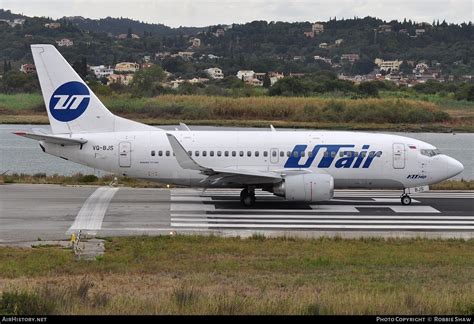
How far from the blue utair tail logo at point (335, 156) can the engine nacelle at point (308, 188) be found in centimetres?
162

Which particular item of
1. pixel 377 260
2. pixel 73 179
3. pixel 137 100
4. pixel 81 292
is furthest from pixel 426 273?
pixel 137 100

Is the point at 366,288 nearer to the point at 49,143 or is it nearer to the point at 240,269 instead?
the point at 240,269

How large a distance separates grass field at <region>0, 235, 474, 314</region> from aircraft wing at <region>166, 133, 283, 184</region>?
6981 millimetres

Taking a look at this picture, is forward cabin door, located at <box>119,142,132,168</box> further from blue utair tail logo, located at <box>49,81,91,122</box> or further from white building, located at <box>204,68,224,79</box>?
white building, located at <box>204,68,224,79</box>

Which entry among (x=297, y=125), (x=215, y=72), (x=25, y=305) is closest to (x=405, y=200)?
(x=25, y=305)

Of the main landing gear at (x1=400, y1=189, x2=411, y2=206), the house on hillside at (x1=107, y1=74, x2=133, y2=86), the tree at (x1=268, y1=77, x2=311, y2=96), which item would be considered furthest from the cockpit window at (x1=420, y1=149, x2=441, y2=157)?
the house on hillside at (x1=107, y1=74, x2=133, y2=86)

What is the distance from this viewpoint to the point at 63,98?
34.6m

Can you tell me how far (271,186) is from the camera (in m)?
33.5

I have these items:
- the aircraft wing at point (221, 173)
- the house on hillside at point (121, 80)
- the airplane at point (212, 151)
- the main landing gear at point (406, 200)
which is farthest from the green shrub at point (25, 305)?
the house on hillside at point (121, 80)

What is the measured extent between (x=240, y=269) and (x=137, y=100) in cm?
7306

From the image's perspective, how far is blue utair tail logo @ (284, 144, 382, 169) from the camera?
34.2m

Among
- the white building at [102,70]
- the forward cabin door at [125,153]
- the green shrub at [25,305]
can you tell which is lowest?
the white building at [102,70]

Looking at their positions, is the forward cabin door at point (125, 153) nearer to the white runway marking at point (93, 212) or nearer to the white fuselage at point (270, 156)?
the white fuselage at point (270, 156)

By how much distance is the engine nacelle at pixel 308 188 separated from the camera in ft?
107
